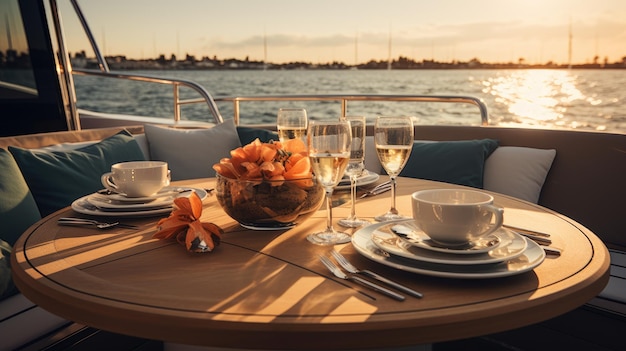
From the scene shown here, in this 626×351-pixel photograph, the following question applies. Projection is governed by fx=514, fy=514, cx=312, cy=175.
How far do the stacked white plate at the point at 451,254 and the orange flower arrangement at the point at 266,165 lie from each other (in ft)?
0.57

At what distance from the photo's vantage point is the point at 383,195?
145 cm

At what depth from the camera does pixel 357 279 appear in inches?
30.1

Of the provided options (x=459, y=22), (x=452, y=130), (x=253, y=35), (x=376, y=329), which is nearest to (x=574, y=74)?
(x=459, y=22)

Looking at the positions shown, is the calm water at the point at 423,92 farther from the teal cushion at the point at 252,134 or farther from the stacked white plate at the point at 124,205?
the stacked white plate at the point at 124,205

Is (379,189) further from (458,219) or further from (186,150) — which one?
(186,150)

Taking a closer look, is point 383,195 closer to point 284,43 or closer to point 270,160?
point 270,160

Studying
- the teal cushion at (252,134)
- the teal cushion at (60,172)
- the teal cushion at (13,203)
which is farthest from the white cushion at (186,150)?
the teal cushion at (13,203)

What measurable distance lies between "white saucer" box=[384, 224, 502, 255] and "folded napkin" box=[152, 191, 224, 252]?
33 cm

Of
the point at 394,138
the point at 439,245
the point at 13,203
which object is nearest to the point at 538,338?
the point at 394,138

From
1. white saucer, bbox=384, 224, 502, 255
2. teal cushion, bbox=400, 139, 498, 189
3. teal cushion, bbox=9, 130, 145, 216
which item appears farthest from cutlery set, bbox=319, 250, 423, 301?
teal cushion, bbox=400, 139, 498, 189

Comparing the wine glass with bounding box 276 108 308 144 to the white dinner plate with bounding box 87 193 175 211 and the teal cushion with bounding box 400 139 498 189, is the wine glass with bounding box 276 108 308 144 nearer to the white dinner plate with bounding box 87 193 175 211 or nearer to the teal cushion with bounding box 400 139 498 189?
the white dinner plate with bounding box 87 193 175 211

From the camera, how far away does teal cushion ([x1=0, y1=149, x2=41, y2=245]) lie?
5.23 ft

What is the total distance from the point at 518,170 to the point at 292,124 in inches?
47.8

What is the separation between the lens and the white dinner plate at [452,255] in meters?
0.79
